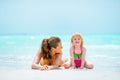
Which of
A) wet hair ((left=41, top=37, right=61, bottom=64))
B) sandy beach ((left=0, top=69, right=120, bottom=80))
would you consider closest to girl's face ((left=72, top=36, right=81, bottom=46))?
wet hair ((left=41, top=37, right=61, bottom=64))

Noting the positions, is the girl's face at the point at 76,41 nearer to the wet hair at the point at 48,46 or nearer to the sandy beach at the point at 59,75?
the wet hair at the point at 48,46

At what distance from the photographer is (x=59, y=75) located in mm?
3088

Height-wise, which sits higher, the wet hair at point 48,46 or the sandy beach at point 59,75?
the wet hair at point 48,46

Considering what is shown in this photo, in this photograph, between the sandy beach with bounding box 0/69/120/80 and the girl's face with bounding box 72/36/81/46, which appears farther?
the girl's face with bounding box 72/36/81/46

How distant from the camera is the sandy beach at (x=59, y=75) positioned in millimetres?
2986

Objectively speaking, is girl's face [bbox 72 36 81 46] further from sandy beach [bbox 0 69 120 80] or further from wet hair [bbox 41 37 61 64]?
sandy beach [bbox 0 69 120 80]

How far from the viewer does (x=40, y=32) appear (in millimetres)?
4309

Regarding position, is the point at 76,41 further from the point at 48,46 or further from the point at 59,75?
the point at 59,75

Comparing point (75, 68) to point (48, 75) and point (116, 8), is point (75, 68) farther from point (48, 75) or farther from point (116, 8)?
point (116, 8)

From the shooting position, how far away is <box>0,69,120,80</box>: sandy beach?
2986 millimetres

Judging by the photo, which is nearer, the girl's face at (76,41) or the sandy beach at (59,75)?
the sandy beach at (59,75)

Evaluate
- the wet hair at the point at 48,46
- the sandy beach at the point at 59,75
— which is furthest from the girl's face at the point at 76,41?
the sandy beach at the point at 59,75

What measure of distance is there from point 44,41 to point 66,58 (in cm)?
34

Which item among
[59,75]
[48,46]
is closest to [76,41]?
[48,46]
